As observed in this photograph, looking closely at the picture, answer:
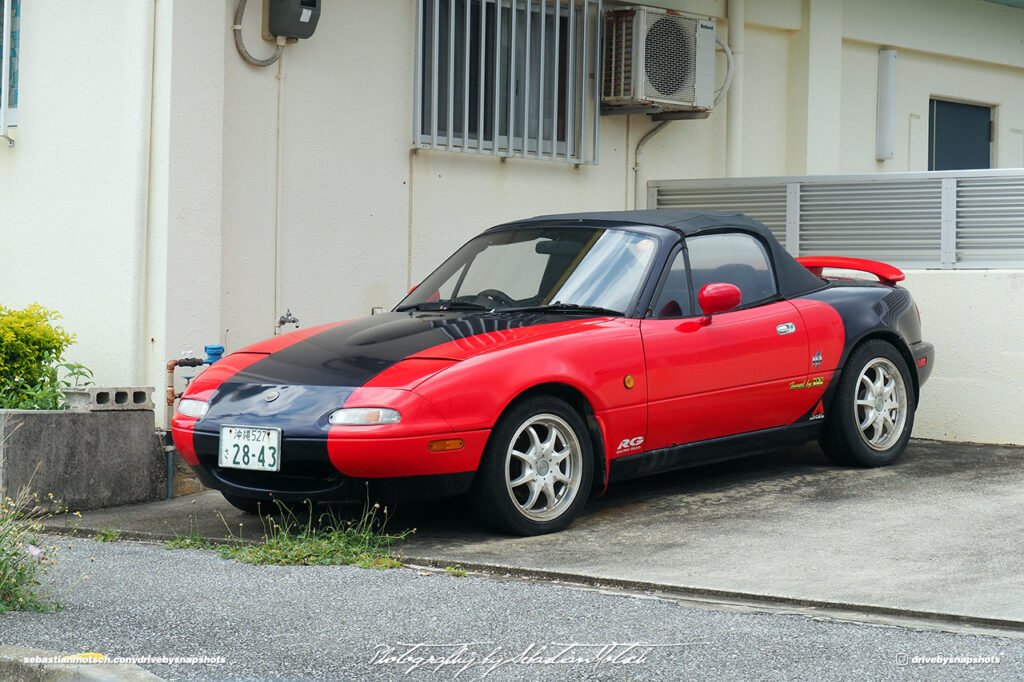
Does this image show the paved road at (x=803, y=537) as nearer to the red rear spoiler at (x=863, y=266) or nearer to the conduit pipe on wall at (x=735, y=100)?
the red rear spoiler at (x=863, y=266)

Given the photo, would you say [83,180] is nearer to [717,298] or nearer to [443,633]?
[717,298]

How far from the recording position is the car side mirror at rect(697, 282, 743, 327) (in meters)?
6.78

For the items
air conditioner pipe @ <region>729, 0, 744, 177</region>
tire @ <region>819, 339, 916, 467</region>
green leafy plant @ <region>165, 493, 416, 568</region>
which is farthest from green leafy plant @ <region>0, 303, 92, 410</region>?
air conditioner pipe @ <region>729, 0, 744, 177</region>

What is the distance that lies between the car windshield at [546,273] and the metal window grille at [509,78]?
2437 mm

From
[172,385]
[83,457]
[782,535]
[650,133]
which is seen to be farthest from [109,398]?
[650,133]

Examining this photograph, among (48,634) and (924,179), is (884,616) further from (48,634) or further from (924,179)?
(924,179)

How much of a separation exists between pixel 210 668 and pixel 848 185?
24.2ft

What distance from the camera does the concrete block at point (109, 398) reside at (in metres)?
7.45

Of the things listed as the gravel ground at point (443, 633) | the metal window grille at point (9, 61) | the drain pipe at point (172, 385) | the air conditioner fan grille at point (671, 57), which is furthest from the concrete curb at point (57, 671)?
the air conditioner fan grille at point (671, 57)

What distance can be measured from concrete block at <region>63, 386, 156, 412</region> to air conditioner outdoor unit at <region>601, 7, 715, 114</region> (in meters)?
4.72

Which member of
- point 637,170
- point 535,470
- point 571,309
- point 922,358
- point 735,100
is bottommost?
point 535,470

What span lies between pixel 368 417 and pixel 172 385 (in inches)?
105

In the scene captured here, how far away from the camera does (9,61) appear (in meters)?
9.05
